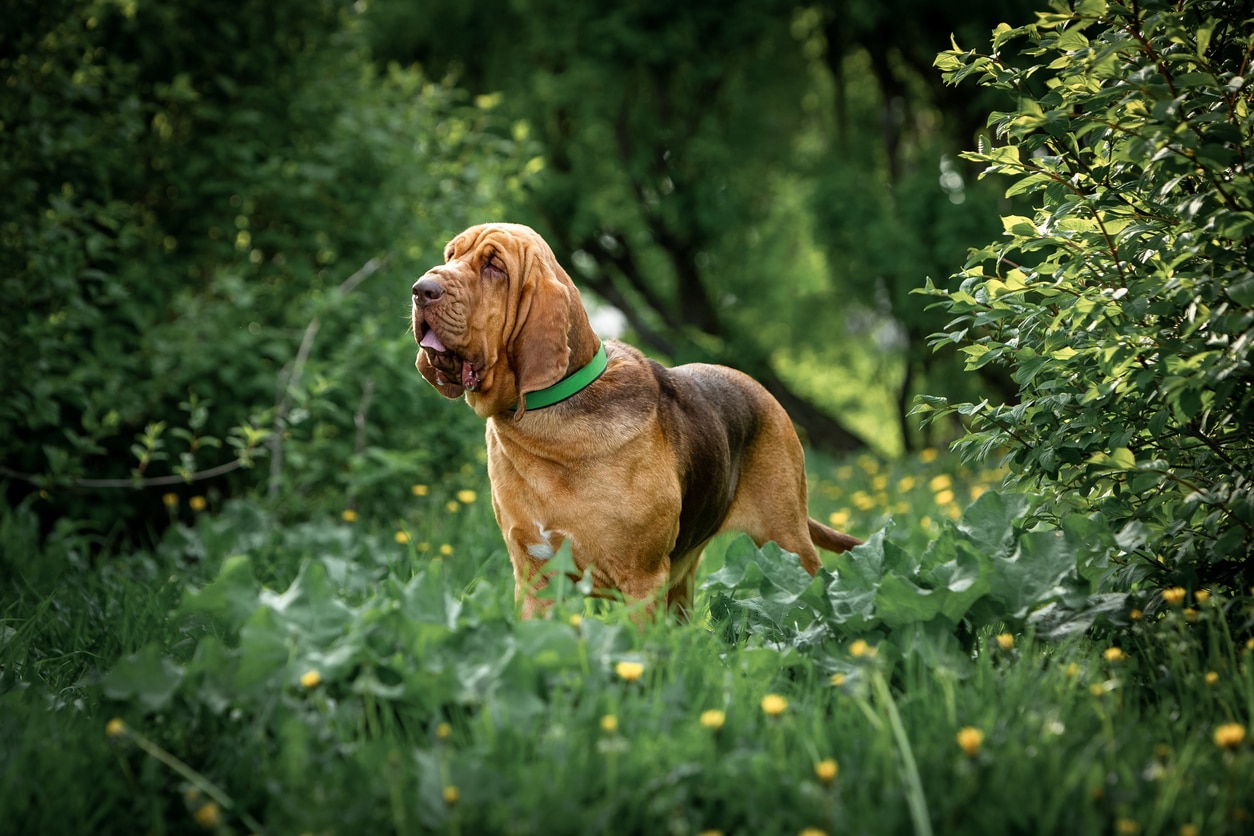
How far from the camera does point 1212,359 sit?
2.93 metres

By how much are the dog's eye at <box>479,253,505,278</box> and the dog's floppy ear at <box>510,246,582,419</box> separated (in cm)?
9

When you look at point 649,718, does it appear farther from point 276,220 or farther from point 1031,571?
point 276,220

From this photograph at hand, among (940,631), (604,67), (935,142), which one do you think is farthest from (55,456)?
(935,142)

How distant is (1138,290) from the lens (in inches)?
121

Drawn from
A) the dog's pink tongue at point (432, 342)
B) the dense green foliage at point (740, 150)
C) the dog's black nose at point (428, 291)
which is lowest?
the dense green foliage at point (740, 150)

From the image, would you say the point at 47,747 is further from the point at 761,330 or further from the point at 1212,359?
the point at 761,330

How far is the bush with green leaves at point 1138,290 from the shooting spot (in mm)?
2928

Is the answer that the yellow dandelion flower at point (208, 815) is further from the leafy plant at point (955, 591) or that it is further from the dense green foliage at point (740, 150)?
the dense green foliage at point (740, 150)

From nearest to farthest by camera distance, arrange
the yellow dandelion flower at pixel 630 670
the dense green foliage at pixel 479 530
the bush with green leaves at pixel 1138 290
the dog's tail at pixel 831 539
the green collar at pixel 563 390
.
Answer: the dense green foliage at pixel 479 530
the yellow dandelion flower at pixel 630 670
the bush with green leaves at pixel 1138 290
the green collar at pixel 563 390
the dog's tail at pixel 831 539

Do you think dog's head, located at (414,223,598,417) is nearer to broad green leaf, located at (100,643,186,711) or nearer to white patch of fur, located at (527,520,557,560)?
white patch of fur, located at (527,520,557,560)

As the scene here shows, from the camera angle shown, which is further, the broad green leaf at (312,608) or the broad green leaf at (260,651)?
the broad green leaf at (312,608)

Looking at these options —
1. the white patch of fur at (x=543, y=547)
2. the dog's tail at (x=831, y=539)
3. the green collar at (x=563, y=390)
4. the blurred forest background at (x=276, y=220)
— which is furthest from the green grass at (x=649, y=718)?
the blurred forest background at (x=276, y=220)

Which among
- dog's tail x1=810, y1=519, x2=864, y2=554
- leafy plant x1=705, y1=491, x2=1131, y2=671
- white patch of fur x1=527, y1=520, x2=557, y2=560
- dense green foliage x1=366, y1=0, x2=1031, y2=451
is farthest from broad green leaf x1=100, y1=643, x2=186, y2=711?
dense green foliage x1=366, y1=0, x2=1031, y2=451

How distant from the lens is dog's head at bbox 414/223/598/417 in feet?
11.6
